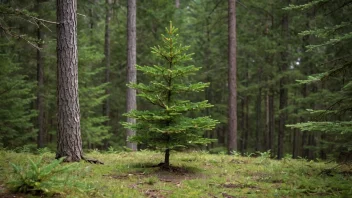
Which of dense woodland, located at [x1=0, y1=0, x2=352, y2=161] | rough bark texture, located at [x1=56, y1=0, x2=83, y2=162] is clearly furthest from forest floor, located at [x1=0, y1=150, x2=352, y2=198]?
dense woodland, located at [x1=0, y1=0, x2=352, y2=161]

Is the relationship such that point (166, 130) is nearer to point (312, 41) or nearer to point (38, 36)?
point (38, 36)

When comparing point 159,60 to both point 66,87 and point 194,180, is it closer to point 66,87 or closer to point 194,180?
point 66,87

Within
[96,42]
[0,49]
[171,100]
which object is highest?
[96,42]

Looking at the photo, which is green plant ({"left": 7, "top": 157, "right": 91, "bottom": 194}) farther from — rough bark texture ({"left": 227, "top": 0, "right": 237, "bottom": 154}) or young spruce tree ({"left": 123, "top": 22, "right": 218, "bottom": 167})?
rough bark texture ({"left": 227, "top": 0, "right": 237, "bottom": 154})

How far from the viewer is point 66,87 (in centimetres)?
866

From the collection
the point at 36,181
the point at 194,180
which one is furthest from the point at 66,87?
the point at 194,180

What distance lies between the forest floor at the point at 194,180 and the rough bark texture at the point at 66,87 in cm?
67

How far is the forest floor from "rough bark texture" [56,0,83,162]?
2.18ft

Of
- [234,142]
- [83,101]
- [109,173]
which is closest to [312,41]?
[234,142]

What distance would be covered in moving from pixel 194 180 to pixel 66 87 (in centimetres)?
441

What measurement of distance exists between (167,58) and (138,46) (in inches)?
520

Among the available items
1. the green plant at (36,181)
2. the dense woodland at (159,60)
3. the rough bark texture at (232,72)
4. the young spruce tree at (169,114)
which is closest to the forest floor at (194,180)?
the green plant at (36,181)

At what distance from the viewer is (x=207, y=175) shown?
8750 mm

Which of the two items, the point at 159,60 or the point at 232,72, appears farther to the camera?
the point at 159,60
